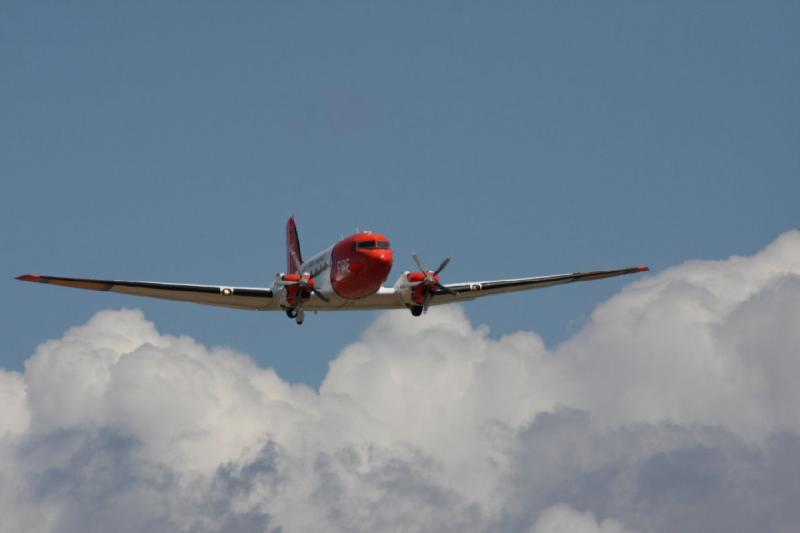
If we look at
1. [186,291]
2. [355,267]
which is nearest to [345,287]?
[355,267]

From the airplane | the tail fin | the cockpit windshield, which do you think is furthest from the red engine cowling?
the tail fin

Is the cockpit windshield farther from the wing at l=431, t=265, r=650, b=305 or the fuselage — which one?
the wing at l=431, t=265, r=650, b=305

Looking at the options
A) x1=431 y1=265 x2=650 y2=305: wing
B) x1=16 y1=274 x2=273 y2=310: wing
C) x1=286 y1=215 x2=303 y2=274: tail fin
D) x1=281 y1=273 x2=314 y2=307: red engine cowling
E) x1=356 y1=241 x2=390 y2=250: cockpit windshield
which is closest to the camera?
x1=16 y1=274 x2=273 y2=310: wing

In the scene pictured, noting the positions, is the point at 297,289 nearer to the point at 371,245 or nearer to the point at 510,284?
the point at 371,245

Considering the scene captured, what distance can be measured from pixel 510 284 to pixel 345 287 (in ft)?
45.6

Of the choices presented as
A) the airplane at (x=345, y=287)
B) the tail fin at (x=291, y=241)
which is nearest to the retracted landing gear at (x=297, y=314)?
the airplane at (x=345, y=287)

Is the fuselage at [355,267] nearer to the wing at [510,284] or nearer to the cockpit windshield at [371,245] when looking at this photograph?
the cockpit windshield at [371,245]

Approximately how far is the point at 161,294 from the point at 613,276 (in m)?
31.7

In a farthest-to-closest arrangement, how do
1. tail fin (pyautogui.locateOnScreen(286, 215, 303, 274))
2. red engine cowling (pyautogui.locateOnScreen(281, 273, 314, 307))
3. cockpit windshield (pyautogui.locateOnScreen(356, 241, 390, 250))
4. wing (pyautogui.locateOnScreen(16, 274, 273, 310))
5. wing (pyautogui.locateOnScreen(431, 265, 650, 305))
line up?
tail fin (pyautogui.locateOnScreen(286, 215, 303, 274)), wing (pyautogui.locateOnScreen(431, 265, 650, 305)), red engine cowling (pyautogui.locateOnScreen(281, 273, 314, 307)), cockpit windshield (pyautogui.locateOnScreen(356, 241, 390, 250)), wing (pyautogui.locateOnScreen(16, 274, 273, 310))

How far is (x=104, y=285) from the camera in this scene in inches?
3083

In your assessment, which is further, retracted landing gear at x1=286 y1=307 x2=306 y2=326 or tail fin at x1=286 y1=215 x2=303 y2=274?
tail fin at x1=286 y1=215 x2=303 y2=274

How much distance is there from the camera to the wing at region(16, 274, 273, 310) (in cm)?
7700

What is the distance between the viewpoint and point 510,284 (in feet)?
294

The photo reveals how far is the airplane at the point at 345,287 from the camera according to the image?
78750 mm
